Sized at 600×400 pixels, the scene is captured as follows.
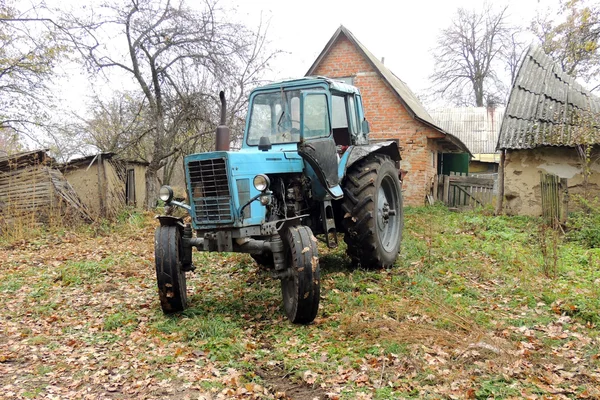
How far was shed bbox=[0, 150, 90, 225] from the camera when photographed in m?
10.6

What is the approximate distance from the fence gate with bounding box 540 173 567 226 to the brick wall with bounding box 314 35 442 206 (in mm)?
4153

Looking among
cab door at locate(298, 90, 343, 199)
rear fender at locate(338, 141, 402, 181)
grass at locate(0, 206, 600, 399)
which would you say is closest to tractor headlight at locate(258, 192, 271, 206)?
cab door at locate(298, 90, 343, 199)

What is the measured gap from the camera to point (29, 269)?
7.57 meters

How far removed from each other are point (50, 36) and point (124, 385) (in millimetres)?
10129

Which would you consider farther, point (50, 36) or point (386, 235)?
point (50, 36)

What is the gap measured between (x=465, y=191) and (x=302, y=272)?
11.8m

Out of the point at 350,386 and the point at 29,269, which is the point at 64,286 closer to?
the point at 29,269

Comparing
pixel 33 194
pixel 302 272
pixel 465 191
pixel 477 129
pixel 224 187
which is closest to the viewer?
pixel 302 272

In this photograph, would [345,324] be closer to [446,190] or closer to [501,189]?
[501,189]

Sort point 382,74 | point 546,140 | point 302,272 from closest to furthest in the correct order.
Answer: point 302,272
point 546,140
point 382,74

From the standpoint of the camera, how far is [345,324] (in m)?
4.73

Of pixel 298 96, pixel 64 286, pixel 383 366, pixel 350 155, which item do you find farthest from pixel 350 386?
pixel 64 286

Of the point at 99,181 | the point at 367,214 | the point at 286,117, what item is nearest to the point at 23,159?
the point at 99,181

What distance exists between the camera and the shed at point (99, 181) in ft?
38.4
